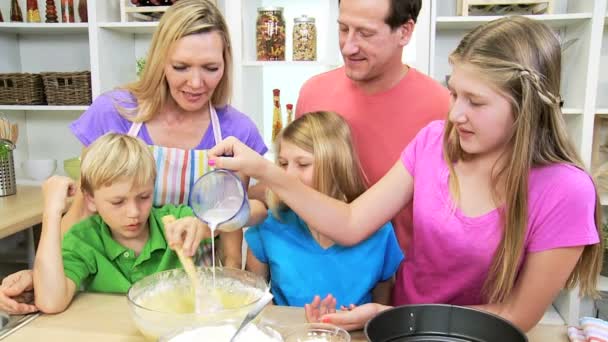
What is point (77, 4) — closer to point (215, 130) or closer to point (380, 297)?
point (215, 130)

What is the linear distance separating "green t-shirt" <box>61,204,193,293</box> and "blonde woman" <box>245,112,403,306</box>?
25cm

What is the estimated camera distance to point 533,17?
2307 mm

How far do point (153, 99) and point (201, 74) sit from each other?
173 millimetres

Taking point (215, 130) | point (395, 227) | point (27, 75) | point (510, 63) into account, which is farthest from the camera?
point (27, 75)

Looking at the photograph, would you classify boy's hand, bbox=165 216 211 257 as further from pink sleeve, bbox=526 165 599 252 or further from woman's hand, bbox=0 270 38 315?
pink sleeve, bbox=526 165 599 252

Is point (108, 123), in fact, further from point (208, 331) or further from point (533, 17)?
point (533, 17)

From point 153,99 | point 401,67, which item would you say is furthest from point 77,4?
point 401,67

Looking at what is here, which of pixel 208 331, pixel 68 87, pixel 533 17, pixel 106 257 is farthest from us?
pixel 68 87

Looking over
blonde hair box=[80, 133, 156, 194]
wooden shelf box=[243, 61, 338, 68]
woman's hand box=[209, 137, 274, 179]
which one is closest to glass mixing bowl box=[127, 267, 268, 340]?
woman's hand box=[209, 137, 274, 179]

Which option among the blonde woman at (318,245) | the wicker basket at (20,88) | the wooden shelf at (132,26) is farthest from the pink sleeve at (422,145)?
the wicker basket at (20,88)

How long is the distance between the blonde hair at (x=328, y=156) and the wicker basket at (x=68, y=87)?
1607 mm

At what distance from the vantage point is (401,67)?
1775 millimetres

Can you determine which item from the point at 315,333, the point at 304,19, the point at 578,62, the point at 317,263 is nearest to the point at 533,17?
the point at 578,62

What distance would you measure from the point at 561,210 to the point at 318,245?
609 millimetres
